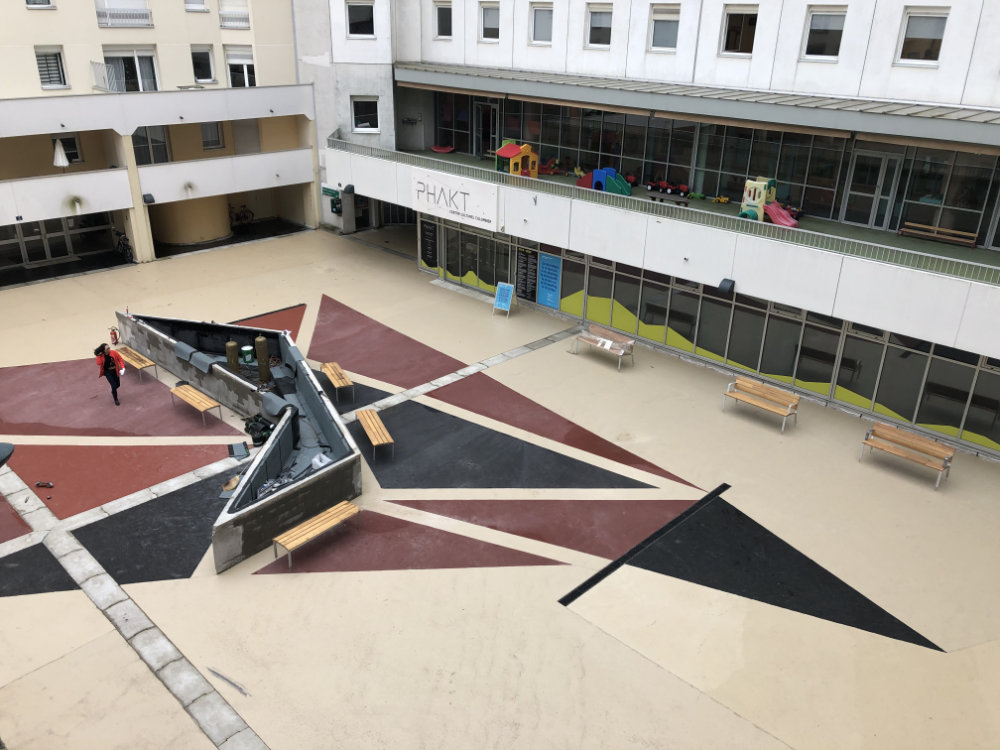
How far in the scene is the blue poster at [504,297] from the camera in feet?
72.2

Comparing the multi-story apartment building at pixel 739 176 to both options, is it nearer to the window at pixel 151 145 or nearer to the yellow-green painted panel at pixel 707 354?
the yellow-green painted panel at pixel 707 354

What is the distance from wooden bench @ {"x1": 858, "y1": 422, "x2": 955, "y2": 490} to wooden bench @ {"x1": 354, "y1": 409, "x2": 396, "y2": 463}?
9249mm

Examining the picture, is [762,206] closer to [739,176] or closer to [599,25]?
[739,176]

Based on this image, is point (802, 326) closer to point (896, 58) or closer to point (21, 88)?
point (896, 58)

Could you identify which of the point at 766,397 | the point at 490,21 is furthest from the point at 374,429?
the point at 490,21

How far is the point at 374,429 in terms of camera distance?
15.2 metres

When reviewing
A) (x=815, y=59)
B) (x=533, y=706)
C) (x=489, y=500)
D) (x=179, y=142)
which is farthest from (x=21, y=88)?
(x=533, y=706)

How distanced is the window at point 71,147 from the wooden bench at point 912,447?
25.2 metres

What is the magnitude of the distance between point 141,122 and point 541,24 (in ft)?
42.5

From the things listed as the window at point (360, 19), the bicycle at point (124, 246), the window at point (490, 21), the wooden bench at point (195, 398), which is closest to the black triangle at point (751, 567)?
the wooden bench at point (195, 398)

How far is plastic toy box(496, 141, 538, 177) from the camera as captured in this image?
71.4 ft

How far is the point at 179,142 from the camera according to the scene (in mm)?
27328

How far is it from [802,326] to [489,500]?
8709 millimetres

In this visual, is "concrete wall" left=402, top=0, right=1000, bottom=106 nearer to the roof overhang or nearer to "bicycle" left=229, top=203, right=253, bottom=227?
the roof overhang
